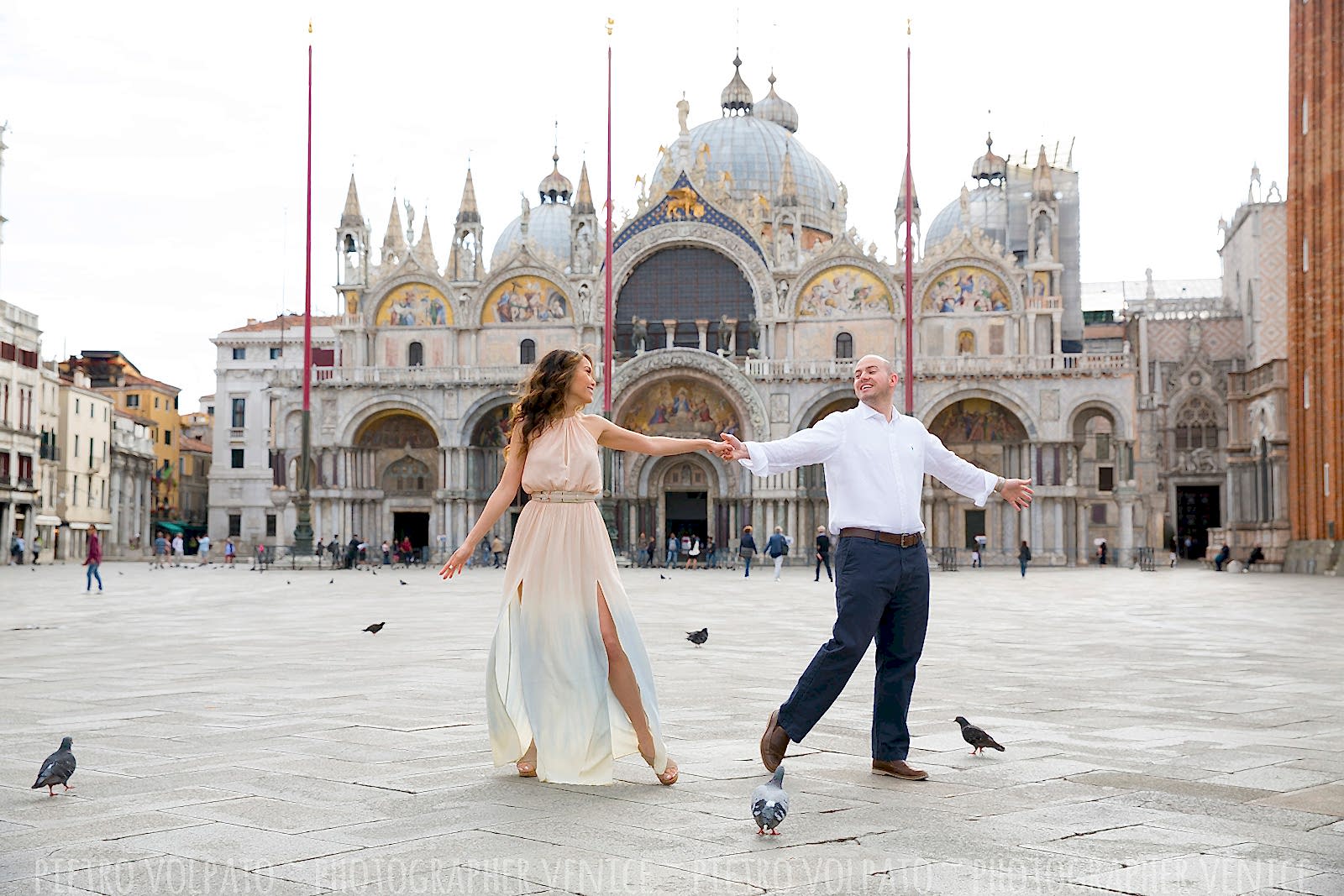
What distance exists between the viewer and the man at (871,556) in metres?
Result: 6.20

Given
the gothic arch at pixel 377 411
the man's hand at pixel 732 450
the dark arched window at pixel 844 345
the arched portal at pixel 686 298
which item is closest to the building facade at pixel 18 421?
the gothic arch at pixel 377 411

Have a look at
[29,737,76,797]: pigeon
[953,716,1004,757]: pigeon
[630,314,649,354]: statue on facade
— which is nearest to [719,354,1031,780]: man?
[953,716,1004,757]: pigeon

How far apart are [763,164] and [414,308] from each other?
17161 mm

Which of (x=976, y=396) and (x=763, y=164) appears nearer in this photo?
(x=976, y=396)

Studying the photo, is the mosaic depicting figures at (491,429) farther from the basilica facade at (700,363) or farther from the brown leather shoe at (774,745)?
the brown leather shoe at (774,745)

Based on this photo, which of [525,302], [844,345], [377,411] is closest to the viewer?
[844,345]

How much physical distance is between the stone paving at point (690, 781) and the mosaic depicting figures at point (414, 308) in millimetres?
38967

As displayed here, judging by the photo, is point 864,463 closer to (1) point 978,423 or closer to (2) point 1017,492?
(2) point 1017,492

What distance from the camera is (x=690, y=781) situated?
6.16 metres

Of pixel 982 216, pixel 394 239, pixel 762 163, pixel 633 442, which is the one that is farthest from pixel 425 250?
pixel 633 442

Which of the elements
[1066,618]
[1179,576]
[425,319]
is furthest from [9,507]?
[1066,618]

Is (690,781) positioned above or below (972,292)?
below

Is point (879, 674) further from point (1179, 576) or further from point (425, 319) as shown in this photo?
point (425, 319)

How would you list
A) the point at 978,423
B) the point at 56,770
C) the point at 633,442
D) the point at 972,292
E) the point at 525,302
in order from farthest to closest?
the point at 525,302 < the point at 972,292 < the point at 978,423 < the point at 633,442 < the point at 56,770
